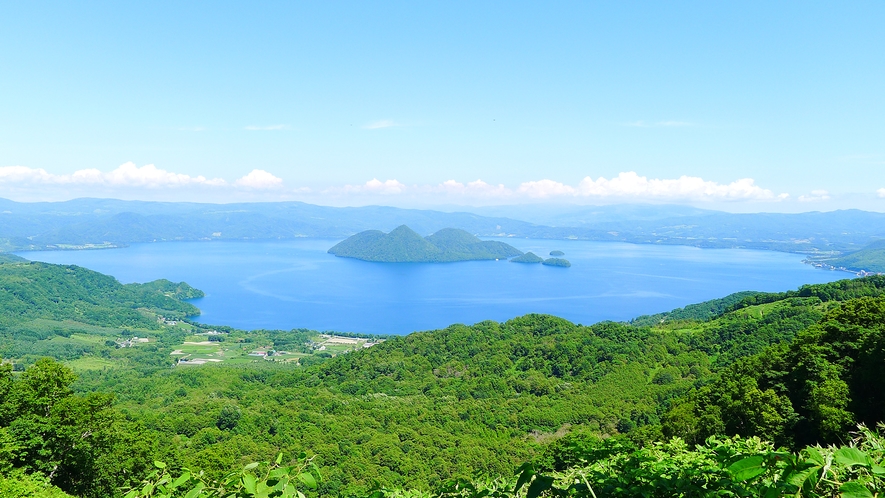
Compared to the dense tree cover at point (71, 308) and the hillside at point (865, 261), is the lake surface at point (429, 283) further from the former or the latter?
the dense tree cover at point (71, 308)

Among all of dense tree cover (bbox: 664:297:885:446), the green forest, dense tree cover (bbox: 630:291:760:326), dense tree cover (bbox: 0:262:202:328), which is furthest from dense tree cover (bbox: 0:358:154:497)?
dense tree cover (bbox: 0:262:202:328)

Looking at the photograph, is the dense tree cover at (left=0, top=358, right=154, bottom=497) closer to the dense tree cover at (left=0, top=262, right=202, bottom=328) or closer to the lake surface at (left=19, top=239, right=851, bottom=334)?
the lake surface at (left=19, top=239, right=851, bottom=334)

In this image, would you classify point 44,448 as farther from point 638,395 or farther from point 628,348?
point 628,348

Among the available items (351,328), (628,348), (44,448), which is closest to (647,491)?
(44,448)

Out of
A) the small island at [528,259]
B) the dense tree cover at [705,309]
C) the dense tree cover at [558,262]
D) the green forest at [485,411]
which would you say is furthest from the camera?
the small island at [528,259]

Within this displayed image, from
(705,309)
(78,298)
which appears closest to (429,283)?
(705,309)

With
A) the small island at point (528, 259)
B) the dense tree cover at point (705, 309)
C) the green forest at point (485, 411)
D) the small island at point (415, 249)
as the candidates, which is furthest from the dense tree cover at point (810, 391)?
the small island at point (415, 249)

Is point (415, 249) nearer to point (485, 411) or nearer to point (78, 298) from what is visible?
point (78, 298)
